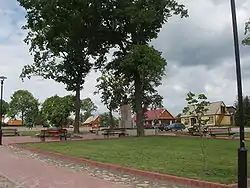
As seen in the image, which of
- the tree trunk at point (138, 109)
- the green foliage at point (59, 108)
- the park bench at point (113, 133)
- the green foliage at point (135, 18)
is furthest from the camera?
the green foliage at point (59, 108)

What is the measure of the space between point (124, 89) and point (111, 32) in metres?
22.5

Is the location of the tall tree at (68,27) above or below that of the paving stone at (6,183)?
above

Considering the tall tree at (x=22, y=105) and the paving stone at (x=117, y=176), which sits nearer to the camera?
the paving stone at (x=117, y=176)

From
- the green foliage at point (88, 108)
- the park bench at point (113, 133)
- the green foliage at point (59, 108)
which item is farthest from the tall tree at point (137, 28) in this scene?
the green foliage at point (88, 108)

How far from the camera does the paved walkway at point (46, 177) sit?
1069cm

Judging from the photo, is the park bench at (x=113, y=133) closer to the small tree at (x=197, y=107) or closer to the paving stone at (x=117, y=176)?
the paving stone at (x=117, y=176)

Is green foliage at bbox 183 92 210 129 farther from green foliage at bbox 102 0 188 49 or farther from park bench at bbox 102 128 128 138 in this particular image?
park bench at bbox 102 128 128 138

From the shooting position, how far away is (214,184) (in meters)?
9.59

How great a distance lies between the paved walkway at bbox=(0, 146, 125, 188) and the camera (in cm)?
1069

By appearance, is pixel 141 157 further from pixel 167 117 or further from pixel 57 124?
pixel 167 117

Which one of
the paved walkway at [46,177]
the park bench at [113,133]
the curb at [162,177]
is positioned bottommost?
the paved walkway at [46,177]

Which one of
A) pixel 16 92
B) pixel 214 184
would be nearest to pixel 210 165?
pixel 214 184

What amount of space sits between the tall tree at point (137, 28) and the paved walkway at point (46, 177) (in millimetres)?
17088

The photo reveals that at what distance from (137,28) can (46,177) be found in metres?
22.3
